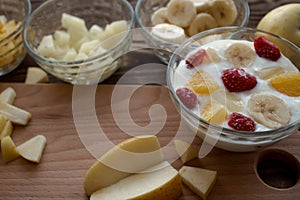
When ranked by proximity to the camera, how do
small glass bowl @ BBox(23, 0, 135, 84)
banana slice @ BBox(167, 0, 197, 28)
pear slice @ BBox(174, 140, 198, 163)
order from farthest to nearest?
banana slice @ BBox(167, 0, 197, 28) < small glass bowl @ BBox(23, 0, 135, 84) < pear slice @ BBox(174, 140, 198, 163)

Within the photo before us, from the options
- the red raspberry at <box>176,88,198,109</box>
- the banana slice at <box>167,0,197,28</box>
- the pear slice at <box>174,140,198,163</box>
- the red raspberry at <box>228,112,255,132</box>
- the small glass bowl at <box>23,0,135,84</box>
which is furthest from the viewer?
the banana slice at <box>167,0,197,28</box>

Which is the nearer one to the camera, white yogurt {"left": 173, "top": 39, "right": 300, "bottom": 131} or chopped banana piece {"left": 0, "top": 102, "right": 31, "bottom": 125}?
white yogurt {"left": 173, "top": 39, "right": 300, "bottom": 131}

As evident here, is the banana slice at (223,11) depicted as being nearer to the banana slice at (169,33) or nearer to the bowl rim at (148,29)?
the bowl rim at (148,29)

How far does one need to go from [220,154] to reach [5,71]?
4.04 feet

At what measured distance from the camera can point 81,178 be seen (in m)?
1.94

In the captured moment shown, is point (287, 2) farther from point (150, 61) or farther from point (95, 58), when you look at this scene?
point (95, 58)

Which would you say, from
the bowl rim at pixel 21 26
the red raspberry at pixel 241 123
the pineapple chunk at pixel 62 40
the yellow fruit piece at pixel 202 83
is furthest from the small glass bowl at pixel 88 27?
the red raspberry at pixel 241 123

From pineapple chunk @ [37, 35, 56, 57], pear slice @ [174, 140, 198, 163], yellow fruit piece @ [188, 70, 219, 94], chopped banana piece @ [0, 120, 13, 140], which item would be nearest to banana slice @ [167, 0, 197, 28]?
yellow fruit piece @ [188, 70, 219, 94]

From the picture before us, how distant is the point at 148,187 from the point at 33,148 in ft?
1.90

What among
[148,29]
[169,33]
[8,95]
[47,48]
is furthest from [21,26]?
[169,33]

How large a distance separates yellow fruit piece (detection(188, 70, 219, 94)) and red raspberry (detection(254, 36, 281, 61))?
0.28 meters

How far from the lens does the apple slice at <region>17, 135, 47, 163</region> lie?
2008mm

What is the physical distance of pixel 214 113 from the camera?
5.95 ft

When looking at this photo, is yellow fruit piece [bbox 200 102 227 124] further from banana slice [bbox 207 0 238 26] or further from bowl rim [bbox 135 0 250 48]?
banana slice [bbox 207 0 238 26]
